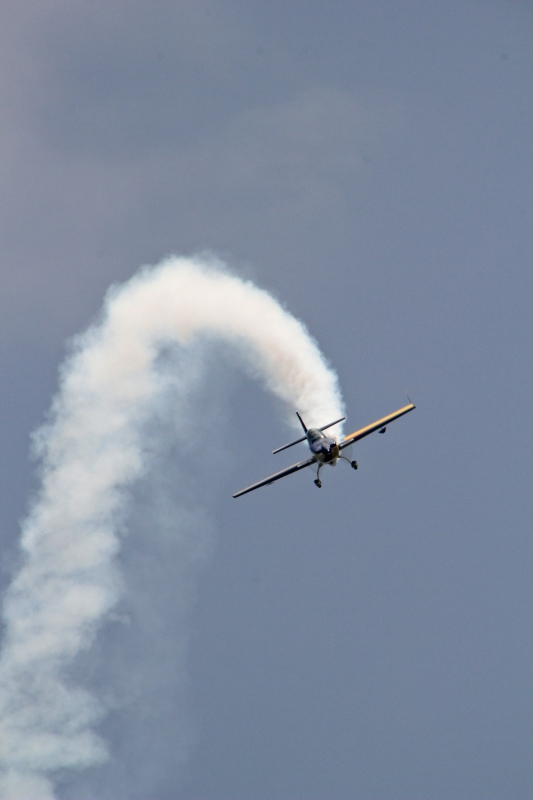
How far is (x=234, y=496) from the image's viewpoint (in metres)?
84.8

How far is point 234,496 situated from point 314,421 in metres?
9.65

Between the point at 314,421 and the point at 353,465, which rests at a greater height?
the point at 314,421

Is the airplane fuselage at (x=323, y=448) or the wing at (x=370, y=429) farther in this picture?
the wing at (x=370, y=429)

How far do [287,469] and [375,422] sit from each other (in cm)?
937

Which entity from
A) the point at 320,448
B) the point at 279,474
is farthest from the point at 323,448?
the point at 279,474

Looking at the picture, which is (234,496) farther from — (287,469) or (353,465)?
(353,465)

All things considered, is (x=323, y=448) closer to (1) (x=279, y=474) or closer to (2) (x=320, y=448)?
(2) (x=320, y=448)

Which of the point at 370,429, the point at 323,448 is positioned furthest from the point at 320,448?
the point at 370,429

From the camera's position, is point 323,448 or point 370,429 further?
point 370,429

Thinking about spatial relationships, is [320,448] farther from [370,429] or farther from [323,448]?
[370,429]

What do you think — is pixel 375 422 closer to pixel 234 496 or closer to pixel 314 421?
pixel 314 421

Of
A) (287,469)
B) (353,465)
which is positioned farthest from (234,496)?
(353,465)

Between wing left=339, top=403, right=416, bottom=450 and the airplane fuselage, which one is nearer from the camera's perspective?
the airplane fuselage

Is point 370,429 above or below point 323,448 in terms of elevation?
above
